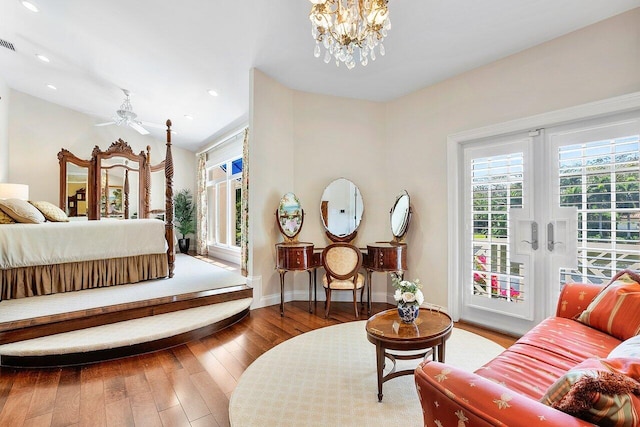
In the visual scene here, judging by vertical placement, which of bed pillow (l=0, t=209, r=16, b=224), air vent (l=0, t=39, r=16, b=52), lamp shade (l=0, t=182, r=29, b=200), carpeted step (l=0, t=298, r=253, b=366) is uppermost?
air vent (l=0, t=39, r=16, b=52)

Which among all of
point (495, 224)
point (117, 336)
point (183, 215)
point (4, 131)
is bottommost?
point (117, 336)

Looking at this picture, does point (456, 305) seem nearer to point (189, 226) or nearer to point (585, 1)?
point (585, 1)

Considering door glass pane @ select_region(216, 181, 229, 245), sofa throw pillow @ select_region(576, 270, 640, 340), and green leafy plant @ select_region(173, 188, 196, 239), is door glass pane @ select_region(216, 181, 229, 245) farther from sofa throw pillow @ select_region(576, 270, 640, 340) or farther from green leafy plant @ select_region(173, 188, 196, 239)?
sofa throw pillow @ select_region(576, 270, 640, 340)

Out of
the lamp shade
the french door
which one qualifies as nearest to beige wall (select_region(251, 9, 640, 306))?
the french door

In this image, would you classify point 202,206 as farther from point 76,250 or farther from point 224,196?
point 76,250

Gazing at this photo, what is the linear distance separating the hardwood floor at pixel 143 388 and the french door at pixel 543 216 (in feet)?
1.58

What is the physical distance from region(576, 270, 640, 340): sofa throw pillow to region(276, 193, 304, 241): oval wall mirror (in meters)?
2.95

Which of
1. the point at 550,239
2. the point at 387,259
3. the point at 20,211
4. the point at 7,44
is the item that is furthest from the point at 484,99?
the point at 7,44

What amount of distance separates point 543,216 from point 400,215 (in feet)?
5.09

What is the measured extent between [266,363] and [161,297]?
1633mm

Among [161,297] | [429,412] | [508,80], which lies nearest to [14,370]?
[161,297]

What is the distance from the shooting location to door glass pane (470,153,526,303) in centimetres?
317

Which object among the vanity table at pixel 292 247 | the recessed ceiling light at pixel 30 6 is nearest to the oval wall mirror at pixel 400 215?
the vanity table at pixel 292 247

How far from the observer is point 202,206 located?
7461 mm
